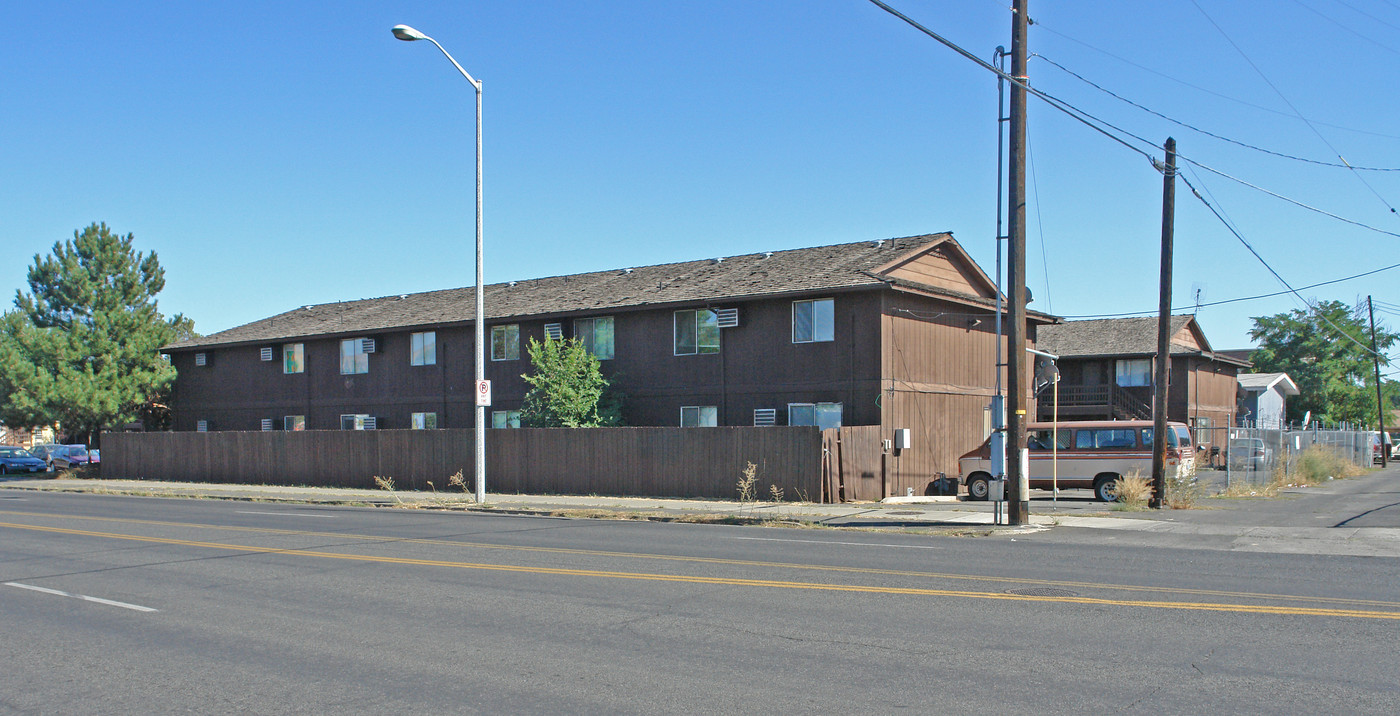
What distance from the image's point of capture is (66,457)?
45562 millimetres

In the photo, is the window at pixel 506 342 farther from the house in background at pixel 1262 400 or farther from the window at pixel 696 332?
the house in background at pixel 1262 400

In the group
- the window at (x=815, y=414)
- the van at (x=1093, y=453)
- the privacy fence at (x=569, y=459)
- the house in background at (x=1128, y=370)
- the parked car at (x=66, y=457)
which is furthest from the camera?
the house in background at (x=1128, y=370)

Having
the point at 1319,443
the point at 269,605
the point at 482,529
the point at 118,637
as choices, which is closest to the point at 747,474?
the point at 482,529

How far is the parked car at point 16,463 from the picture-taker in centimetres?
4731

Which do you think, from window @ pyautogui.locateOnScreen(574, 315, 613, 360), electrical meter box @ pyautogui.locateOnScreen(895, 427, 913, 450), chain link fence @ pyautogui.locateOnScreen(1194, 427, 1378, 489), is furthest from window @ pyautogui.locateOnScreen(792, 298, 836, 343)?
chain link fence @ pyautogui.locateOnScreen(1194, 427, 1378, 489)

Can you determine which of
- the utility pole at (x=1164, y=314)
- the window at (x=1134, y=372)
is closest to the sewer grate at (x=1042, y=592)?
the utility pole at (x=1164, y=314)

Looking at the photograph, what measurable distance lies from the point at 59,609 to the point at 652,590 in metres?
5.85

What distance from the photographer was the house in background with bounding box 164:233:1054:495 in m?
27.1

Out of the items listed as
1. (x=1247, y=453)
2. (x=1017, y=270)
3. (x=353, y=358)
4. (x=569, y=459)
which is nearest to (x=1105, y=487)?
(x=1247, y=453)

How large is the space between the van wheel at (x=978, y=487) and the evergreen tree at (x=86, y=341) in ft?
116

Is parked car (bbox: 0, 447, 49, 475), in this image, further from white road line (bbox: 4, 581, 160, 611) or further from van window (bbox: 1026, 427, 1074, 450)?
van window (bbox: 1026, 427, 1074, 450)

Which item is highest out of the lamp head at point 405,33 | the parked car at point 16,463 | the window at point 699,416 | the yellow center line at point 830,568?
the lamp head at point 405,33

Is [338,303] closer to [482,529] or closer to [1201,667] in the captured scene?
[482,529]

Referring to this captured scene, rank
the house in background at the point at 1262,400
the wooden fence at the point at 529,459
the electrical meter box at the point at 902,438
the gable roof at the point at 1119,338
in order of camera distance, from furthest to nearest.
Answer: the house in background at the point at 1262,400, the gable roof at the point at 1119,338, the electrical meter box at the point at 902,438, the wooden fence at the point at 529,459
